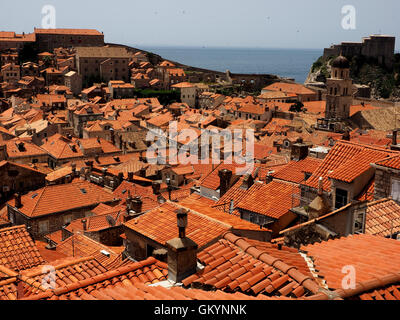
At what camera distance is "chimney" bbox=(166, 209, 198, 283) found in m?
6.35

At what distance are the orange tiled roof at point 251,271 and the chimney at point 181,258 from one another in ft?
0.57

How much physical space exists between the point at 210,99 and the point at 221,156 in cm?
5008

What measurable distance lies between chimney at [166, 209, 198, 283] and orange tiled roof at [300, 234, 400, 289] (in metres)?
1.71

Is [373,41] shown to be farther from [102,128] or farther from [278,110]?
[102,128]

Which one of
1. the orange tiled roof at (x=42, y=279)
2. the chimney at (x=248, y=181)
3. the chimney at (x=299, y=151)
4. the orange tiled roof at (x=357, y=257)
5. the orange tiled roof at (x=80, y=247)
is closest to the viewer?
the orange tiled roof at (x=357, y=257)

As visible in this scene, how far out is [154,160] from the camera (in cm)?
4125

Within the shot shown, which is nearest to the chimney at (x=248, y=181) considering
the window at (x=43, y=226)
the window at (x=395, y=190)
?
the window at (x=395, y=190)

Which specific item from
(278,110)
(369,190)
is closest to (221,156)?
(369,190)

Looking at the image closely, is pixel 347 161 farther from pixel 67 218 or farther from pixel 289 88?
pixel 289 88

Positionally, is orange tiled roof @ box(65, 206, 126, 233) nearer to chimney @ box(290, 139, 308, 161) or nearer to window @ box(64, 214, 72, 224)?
window @ box(64, 214, 72, 224)

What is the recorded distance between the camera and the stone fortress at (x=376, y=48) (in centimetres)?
9731

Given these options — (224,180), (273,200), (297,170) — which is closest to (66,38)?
(224,180)

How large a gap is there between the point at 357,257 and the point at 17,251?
26.3ft

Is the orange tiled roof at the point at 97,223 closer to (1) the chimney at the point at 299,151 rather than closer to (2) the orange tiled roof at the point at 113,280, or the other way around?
(1) the chimney at the point at 299,151
